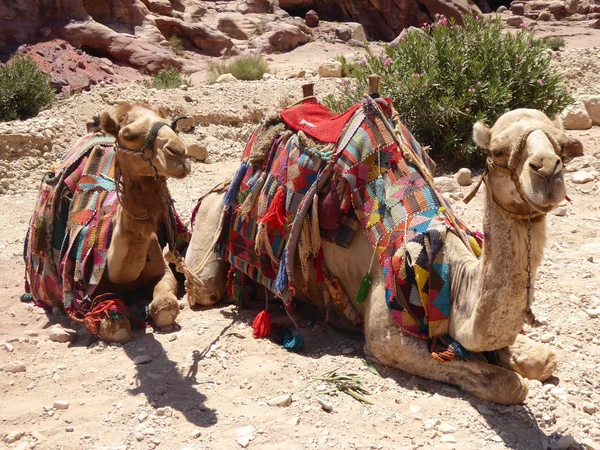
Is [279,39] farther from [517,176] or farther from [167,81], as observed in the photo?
[517,176]

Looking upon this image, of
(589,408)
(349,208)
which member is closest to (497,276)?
(589,408)

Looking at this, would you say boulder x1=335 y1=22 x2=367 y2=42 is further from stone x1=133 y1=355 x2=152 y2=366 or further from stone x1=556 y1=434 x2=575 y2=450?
stone x1=556 y1=434 x2=575 y2=450

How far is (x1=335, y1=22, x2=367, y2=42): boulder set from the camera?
31344 mm

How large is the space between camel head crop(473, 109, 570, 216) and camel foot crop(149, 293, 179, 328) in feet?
8.80

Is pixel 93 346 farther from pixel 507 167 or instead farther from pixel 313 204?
pixel 507 167

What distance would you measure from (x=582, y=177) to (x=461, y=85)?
2006 millimetres

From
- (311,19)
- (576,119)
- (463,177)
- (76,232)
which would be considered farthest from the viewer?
(311,19)

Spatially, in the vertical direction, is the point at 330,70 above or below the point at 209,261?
below

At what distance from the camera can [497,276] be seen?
3531 mm

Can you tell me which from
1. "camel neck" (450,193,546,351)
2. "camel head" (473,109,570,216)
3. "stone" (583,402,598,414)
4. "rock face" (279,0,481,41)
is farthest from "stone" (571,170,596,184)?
"rock face" (279,0,481,41)

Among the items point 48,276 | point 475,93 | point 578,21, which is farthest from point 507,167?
point 578,21

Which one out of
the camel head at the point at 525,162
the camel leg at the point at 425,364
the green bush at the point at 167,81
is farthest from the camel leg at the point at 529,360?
the green bush at the point at 167,81

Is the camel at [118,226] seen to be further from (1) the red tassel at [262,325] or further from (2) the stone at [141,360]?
(1) the red tassel at [262,325]

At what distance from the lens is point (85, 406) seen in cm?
429
